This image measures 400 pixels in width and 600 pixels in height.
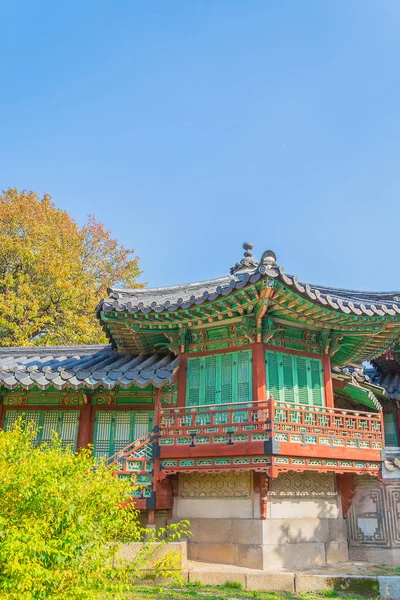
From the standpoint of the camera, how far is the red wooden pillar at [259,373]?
12695 millimetres

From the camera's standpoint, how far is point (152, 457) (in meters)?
12.7

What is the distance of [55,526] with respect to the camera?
230 inches

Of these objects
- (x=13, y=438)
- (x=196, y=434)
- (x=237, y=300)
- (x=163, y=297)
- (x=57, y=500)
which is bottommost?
(x=57, y=500)

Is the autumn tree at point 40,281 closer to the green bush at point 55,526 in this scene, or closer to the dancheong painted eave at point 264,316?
the dancheong painted eave at point 264,316

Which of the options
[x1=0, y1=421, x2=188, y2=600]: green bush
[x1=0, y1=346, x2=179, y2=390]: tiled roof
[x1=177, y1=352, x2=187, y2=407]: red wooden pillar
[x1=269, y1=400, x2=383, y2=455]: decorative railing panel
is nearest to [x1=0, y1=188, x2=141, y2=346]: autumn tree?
[x1=0, y1=346, x2=179, y2=390]: tiled roof

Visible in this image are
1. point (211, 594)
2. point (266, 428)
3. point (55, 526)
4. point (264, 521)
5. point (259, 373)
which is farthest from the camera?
point (259, 373)

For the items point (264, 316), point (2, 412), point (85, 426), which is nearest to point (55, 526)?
point (264, 316)

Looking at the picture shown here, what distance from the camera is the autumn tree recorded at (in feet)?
84.6

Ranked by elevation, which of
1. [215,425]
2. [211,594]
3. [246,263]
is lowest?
[211,594]

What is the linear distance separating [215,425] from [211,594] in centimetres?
336

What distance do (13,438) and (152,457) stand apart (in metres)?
5.90

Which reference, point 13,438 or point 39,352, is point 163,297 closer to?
point 39,352

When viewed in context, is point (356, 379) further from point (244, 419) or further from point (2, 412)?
point (2, 412)

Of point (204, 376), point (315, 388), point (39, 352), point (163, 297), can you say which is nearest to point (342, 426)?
point (315, 388)
